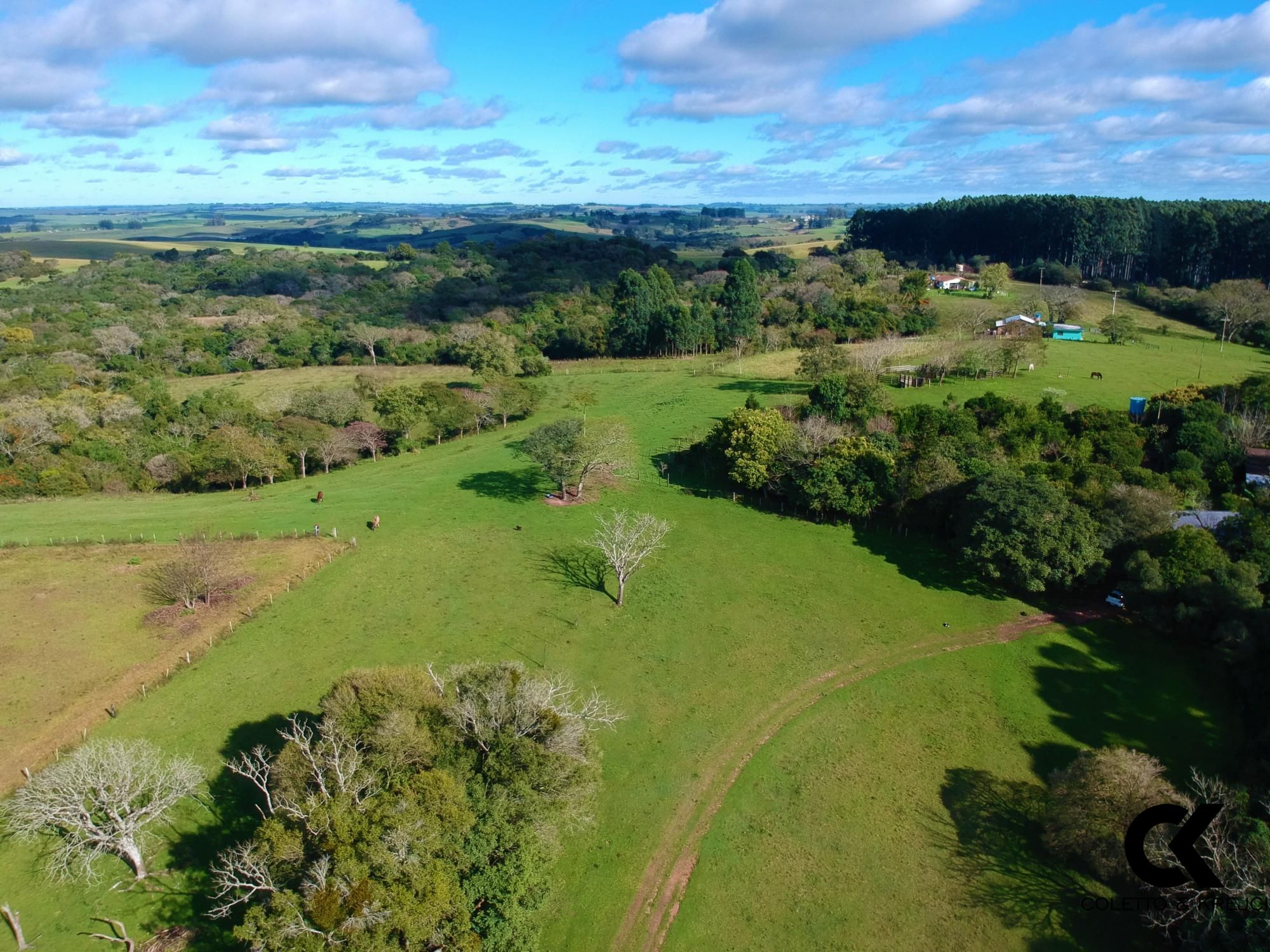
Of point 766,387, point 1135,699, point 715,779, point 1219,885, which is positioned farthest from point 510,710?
point 766,387

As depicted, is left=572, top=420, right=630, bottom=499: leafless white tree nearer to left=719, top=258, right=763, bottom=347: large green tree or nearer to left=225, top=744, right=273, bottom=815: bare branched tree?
left=225, top=744, right=273, bottom=815: bare branched tree

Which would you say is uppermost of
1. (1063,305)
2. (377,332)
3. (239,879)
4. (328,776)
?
(1063,305)

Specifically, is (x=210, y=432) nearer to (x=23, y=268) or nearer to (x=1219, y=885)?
(x=1219, y=885)

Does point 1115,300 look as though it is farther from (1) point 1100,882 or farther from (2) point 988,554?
(1) point 1100,882

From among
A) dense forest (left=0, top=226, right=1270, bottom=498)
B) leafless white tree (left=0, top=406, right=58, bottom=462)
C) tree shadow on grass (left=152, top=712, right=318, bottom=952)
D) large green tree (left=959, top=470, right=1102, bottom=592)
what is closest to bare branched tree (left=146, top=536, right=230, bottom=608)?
tree shadow on grass (left=152, top=712, right=318, bottom=952)

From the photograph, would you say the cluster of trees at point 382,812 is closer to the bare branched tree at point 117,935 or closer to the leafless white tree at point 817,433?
the bare branched tree at point 117,935

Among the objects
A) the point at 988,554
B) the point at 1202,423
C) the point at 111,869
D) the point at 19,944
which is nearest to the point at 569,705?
the point at 111,869
